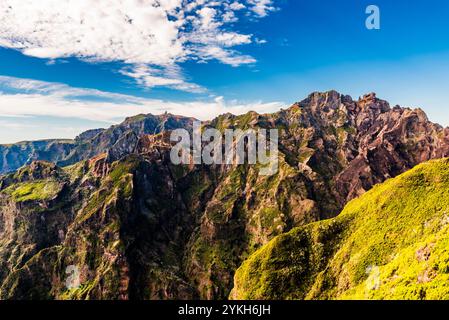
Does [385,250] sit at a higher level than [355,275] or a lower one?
higher

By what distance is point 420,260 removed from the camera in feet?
322

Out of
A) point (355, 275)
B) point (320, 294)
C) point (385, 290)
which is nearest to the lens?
point (385, 290)

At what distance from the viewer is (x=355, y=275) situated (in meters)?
161

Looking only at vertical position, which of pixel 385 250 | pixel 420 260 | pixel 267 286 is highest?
pixel 420 260
